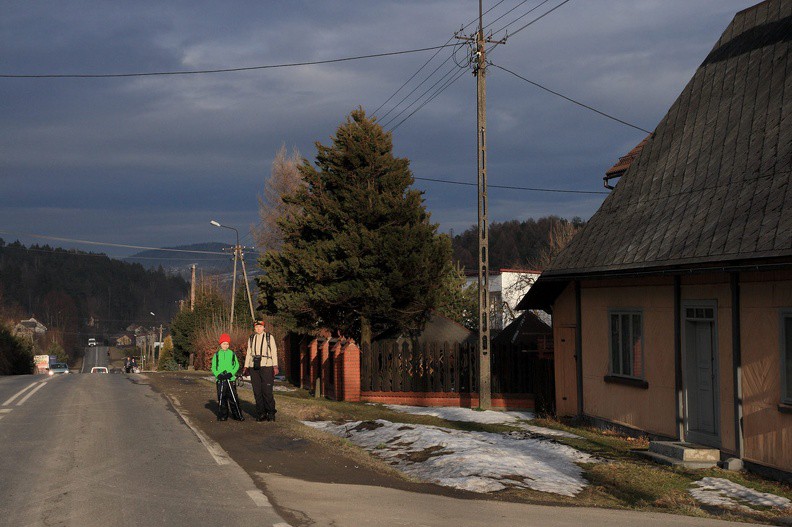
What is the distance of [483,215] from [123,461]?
35.0 feet

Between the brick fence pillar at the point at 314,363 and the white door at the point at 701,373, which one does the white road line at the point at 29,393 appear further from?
the white door at the point at 701,373

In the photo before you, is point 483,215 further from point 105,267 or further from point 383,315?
point 105,267

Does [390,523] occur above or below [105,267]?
below

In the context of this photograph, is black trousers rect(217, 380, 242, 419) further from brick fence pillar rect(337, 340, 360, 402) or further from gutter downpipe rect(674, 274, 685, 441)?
gutter downpipe rect(674, 274, 685, 441)

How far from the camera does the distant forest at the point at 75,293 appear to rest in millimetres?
167000

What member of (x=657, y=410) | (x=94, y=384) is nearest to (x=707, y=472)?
(x=657, y=410)

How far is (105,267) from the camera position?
19650 centimetres

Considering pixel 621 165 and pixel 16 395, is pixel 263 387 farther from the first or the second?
pixel 621 165

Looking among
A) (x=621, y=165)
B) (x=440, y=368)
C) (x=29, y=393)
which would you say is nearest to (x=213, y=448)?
(x=440, y=368)

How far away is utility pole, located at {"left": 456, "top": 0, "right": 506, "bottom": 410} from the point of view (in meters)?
19.2

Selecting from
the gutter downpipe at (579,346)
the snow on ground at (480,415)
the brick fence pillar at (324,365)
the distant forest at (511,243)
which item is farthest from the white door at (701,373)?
the distant forest at (511,243)

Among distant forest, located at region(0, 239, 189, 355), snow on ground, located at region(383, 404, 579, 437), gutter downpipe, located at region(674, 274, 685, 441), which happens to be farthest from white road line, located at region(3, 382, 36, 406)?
distant forest, located at region(0, 239, 189, 355)

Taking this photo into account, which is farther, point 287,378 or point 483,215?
point 287,378

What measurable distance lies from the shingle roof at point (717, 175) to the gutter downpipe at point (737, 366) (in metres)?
0.74
